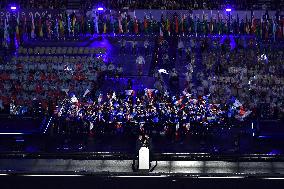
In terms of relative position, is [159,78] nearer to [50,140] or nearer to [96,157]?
[50,140]

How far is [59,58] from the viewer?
3906cm

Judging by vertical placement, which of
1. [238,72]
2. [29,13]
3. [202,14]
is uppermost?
[29,13]

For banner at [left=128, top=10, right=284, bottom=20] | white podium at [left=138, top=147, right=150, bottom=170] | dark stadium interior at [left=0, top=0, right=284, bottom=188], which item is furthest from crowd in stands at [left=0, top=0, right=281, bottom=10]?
white podium at [left=138, top=147, right=150, bottom=170]

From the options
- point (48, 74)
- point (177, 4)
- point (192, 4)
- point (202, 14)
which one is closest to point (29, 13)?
point (48, 74)

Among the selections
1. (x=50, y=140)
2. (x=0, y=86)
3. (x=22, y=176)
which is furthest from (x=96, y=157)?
(x=0, y=86)

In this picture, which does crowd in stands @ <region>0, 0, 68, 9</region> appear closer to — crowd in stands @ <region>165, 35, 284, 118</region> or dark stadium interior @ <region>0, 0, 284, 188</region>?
dark stadium interior @ <region>0, 0, 284, 188</region>

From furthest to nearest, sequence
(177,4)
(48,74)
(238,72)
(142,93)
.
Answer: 1. (177,4)
2. (48,74)
3. (238,72)
4. (142,93)

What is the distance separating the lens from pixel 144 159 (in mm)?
24250

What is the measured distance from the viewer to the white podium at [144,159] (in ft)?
79.0

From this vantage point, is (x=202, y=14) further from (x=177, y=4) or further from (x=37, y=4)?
(x=37, y=4)

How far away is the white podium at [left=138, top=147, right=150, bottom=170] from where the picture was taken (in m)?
24.1

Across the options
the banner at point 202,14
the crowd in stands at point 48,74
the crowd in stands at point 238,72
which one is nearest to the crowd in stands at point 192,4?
the banner at point 202,14

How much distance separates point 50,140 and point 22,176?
684cm

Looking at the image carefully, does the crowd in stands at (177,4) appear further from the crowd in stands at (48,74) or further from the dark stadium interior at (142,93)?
the crowd in stands at (48,74)
